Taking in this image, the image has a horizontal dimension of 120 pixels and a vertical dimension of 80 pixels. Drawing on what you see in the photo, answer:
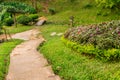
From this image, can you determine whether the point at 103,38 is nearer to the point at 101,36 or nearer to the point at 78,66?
the point at 101,36

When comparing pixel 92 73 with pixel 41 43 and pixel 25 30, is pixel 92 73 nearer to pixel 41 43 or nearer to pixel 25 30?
pixel 41 43

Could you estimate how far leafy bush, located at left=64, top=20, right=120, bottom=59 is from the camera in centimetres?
1199

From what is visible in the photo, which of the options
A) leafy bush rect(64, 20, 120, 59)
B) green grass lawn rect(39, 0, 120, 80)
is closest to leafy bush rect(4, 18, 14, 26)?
green grass lawn rect(39, 0, 120, 80)

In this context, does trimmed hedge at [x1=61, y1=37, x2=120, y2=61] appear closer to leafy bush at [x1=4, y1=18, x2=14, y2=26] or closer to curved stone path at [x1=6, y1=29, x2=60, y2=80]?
curved stone path at [x1=6, y1=29, x2=60, y2=80]

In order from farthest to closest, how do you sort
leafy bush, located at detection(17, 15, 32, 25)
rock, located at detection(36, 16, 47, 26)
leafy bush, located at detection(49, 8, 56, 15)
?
leafy bush, located at detection(49, 8, 56, 15) < leafy bush, located at detection(17, 15, 32, 25) < rock, located at detection(36, 16, 47, 26)

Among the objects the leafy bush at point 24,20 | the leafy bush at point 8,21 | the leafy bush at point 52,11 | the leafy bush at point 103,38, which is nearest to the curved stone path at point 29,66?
the leafy bush at point 103,38

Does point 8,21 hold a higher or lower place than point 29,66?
lower

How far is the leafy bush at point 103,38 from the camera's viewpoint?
12.0 metres

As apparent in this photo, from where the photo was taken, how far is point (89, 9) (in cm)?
3541

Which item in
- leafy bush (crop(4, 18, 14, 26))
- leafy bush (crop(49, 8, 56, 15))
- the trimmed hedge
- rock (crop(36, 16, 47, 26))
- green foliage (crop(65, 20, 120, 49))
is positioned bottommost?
leafy bush (crop(4, 18, 14, 26))

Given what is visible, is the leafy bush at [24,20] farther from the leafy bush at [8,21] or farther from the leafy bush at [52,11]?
the leafy bush at [52,11]

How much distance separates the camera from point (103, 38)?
13047 millimetres

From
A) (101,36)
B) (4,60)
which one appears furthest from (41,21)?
(101,36)

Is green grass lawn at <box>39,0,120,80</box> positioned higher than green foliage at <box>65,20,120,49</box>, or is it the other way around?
green foliage at <box>65,20,120,49</box>
